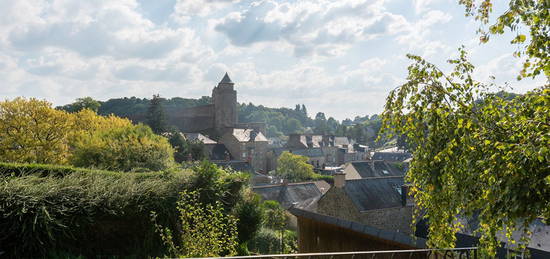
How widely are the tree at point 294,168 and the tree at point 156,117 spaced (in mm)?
15958

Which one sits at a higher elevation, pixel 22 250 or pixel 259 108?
pixel 259 108

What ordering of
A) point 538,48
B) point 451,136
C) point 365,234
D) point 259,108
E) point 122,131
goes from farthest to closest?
1. point 259,108
2. point 122,131
3. point 365,234
4. point 451,136
5. point 538,48

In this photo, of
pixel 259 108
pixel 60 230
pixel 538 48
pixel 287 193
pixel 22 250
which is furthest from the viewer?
pixel 259 108

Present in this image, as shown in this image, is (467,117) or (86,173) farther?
(86,173)

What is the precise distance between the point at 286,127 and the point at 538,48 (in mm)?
165815

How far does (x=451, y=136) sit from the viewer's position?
377 centimetres

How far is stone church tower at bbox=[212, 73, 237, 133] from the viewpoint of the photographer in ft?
229

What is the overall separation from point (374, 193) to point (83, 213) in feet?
57.4

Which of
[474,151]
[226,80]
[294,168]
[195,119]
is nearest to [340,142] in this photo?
[226,80]

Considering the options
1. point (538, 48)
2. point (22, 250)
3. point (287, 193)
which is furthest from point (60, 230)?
point (287, 193)

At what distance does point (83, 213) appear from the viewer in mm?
9227

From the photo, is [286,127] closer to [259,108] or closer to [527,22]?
[259,108]

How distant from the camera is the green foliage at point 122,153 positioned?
1927cm

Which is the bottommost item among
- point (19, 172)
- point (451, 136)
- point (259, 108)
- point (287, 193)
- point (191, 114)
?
point (287, 193)
